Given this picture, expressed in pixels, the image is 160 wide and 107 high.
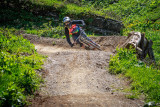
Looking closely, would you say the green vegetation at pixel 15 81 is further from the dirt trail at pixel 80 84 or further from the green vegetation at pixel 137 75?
the green vegetation at pixel 137 75

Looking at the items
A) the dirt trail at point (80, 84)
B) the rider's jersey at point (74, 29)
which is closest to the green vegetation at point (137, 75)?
the dirt trail at point (80, 84)

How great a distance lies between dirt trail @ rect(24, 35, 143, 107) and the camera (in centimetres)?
483

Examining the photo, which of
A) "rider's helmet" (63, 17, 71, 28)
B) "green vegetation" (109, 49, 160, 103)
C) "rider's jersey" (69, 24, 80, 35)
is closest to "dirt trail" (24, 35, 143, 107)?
"green vegetation" (109, 49, 160, 103)

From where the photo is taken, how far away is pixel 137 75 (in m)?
6.30

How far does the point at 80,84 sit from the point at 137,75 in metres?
1.85

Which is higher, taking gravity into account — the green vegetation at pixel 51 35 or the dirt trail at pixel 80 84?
the green vegetation at pixel 51 35

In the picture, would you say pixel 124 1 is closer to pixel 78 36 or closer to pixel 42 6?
pixel 42 6

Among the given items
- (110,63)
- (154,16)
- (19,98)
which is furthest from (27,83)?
(154,16)

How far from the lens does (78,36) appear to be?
11.2m

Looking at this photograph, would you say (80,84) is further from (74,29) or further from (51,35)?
(51,35)

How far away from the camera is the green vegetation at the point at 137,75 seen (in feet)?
17.3

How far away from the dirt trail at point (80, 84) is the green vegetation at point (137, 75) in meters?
0.31

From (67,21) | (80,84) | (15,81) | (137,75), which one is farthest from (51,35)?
(15,81)

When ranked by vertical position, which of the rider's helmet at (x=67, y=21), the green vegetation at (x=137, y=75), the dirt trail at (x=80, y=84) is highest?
the rider's helmet at (x=67, y=21)
